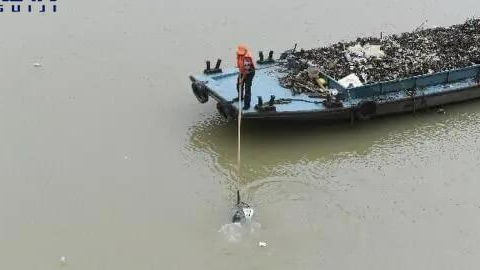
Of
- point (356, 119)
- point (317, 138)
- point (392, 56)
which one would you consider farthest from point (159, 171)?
point (392, 56)

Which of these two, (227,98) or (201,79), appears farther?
(201,79)

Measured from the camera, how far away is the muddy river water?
7.98 metres

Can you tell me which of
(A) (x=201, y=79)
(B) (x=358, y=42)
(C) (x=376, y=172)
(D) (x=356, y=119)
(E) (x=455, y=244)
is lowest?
(E) (x=455, y=244)

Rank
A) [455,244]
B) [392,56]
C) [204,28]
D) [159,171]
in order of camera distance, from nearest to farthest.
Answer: [455,244] < [159,171] < [392,56] < [204,28]

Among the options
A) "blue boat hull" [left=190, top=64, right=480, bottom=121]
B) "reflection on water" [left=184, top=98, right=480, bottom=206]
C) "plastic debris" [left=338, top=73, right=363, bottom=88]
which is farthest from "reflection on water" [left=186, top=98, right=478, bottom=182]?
"plastic debris" [left=338, top=73, right=363, bottom=88]

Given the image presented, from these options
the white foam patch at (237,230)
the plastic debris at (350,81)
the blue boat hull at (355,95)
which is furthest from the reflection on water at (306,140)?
the white foam patch at (237,230)

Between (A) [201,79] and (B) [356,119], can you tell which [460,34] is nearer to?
(B) [356,119]

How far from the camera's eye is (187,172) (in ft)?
31.1

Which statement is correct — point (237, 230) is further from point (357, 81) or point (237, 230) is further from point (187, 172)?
point (357, 81)

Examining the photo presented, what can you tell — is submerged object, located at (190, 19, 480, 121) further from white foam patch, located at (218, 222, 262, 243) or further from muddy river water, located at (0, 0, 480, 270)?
white foam patch, located at (218, 222, 262, 243)

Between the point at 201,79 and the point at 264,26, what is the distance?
4166 millimetres

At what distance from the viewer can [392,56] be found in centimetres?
1170

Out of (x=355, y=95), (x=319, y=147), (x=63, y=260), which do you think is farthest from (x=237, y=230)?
(x=355, y=95)

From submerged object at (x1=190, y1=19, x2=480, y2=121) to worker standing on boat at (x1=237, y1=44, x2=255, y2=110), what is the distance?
0.18 meters
